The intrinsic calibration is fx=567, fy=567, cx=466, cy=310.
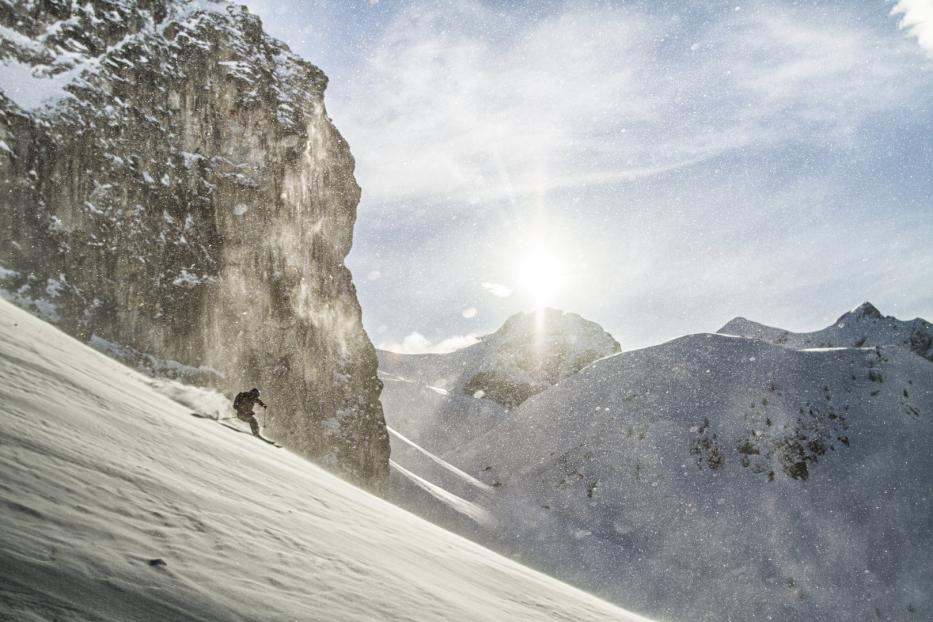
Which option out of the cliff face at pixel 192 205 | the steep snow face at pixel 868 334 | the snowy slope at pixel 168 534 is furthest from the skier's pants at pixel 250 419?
the steep snow face at pixel 868 334

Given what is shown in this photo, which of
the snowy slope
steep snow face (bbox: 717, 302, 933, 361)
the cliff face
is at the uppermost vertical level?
steep snow face (bbox: 717, 302, 933, 361)

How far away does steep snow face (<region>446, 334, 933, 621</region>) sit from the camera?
106 ft

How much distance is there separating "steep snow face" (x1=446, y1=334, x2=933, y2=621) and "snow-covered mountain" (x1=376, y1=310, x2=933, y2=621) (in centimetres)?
11

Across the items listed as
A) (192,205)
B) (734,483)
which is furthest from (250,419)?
(734,483)

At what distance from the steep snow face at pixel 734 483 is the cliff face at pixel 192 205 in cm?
1538

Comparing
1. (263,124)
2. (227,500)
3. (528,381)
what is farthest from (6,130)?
(528,381)

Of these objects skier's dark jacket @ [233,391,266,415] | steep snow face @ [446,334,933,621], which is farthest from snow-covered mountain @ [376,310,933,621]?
skier's dark jacket @ [233,391,266,415]

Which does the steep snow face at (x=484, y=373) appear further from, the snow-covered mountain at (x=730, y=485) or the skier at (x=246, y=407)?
the skier at (x=246, y=407)

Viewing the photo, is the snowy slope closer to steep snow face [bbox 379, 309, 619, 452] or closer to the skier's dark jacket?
the skier's dark jacket

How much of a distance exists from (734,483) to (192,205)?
39.2 metres

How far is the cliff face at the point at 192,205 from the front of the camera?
2480 centimetres

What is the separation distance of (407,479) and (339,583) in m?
39.5

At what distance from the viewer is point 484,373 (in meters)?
110

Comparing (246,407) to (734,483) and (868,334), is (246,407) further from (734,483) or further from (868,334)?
(868,334)
